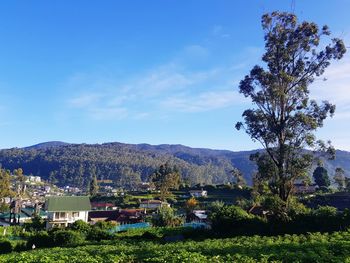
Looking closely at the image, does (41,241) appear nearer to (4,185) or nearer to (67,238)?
(67,238)

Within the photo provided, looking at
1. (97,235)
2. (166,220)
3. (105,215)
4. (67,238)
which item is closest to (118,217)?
(105,215)

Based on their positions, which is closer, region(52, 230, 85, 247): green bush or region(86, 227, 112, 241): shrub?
region(52, 230, 85, 247): green bush

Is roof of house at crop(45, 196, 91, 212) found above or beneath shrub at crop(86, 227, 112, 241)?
above

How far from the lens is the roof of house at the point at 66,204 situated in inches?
2451

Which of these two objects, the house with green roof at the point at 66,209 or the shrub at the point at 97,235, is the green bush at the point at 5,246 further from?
the house with green roof at the point at 66,209

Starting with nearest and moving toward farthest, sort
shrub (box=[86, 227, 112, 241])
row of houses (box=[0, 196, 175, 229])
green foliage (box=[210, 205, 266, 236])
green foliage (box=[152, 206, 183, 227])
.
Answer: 1. green foliage (box=[210, 205, 266, 236])
2. shrub (box=[86, 227, 112, 241])
3. green foliage (box=[152, 206, 183, 227])
4. row of houses (box=[0, 196, 175, 229])

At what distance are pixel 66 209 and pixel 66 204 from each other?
3.81ft

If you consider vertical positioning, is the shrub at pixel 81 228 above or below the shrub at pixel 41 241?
above

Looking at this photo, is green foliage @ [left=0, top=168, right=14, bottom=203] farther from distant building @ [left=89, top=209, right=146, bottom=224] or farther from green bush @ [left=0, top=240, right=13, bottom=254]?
green bush @ [left=0, top=240, right=13, bottom=254]

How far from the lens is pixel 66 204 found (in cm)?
6369

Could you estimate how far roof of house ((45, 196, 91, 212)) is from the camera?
204 ft

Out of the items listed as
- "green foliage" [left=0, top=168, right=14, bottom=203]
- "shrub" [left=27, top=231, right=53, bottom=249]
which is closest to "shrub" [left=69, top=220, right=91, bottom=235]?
"shrub" [left=27, top=231, right=53, bottom=249]

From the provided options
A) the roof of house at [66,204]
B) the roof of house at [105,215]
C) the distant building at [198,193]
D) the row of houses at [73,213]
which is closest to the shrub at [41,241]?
the row of houses at [73,213]

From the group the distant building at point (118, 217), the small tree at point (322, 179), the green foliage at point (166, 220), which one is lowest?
the distant building at point (118, 217)
